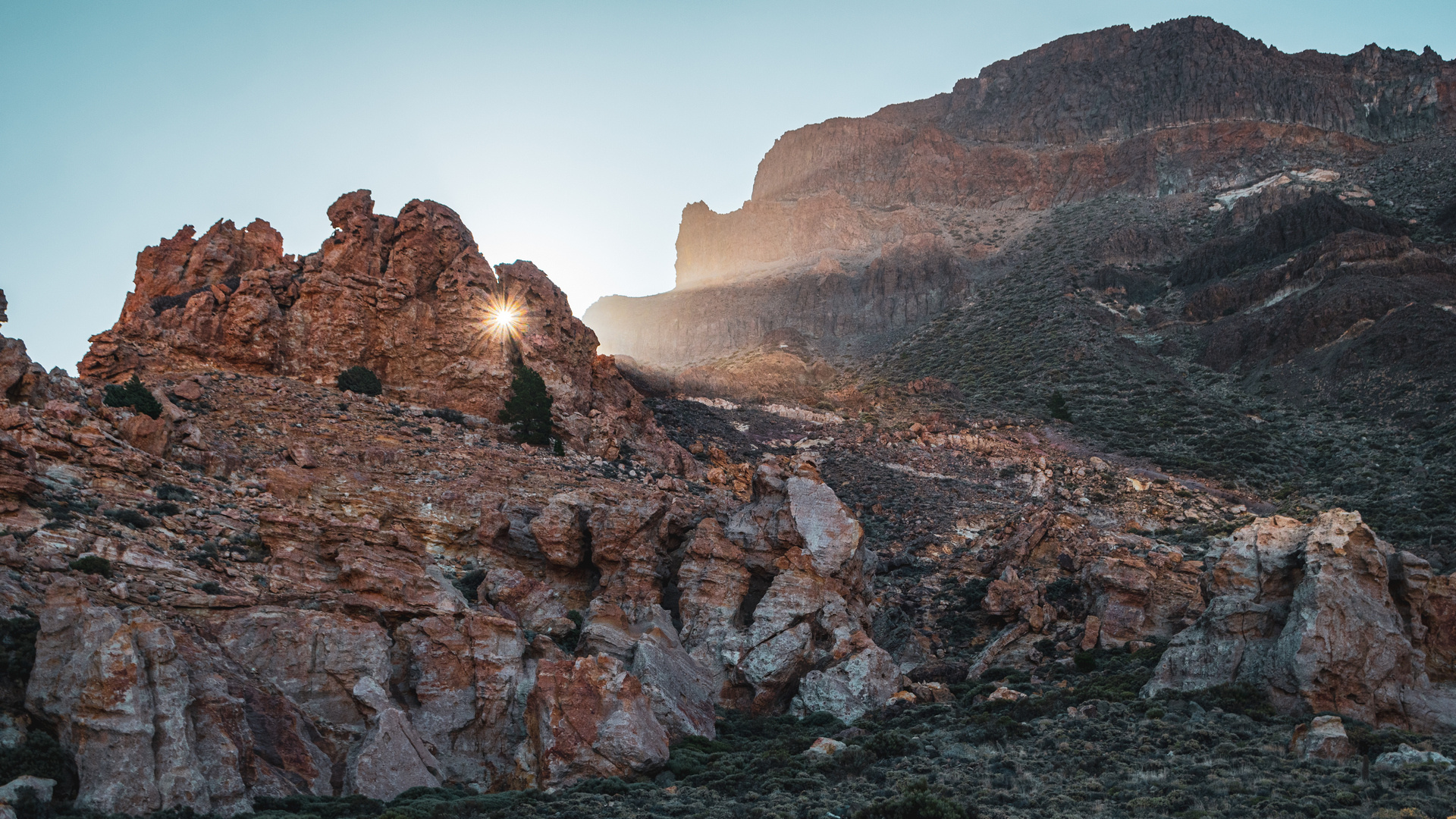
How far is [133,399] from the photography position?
2342 centimetres

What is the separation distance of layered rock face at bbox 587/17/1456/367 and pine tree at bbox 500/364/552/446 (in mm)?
65113

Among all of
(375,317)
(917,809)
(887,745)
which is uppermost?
(375,317)

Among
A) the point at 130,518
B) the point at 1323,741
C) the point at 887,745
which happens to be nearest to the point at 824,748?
the point at 887,745

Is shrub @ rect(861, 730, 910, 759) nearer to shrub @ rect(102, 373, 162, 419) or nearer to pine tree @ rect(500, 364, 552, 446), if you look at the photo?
pine tree @ rect(500, 364, 552, 446)

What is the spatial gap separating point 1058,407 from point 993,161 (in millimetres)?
74657

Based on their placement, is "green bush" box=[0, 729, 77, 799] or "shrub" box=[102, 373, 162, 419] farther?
"shrub" box=[102, 373, 162, 419]

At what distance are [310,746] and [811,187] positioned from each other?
136377 millimetres

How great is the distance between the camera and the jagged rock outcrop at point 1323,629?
59.5 ft

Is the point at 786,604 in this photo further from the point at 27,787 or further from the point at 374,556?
the point at 27,787

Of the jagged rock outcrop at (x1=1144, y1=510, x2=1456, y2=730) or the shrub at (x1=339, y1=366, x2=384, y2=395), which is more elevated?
the shrub at (x1=339, y1=366, x2=384, y2=395)

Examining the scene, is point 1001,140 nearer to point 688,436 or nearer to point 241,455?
point 688,436

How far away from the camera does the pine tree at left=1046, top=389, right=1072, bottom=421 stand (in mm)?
60375

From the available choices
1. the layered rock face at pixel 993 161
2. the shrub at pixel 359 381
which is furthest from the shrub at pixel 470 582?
the layered rock face at pixel 993 161

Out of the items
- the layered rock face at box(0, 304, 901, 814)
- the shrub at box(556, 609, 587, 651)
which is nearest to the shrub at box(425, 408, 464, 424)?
the layered rock face at box(0, 304, 901, 814)
